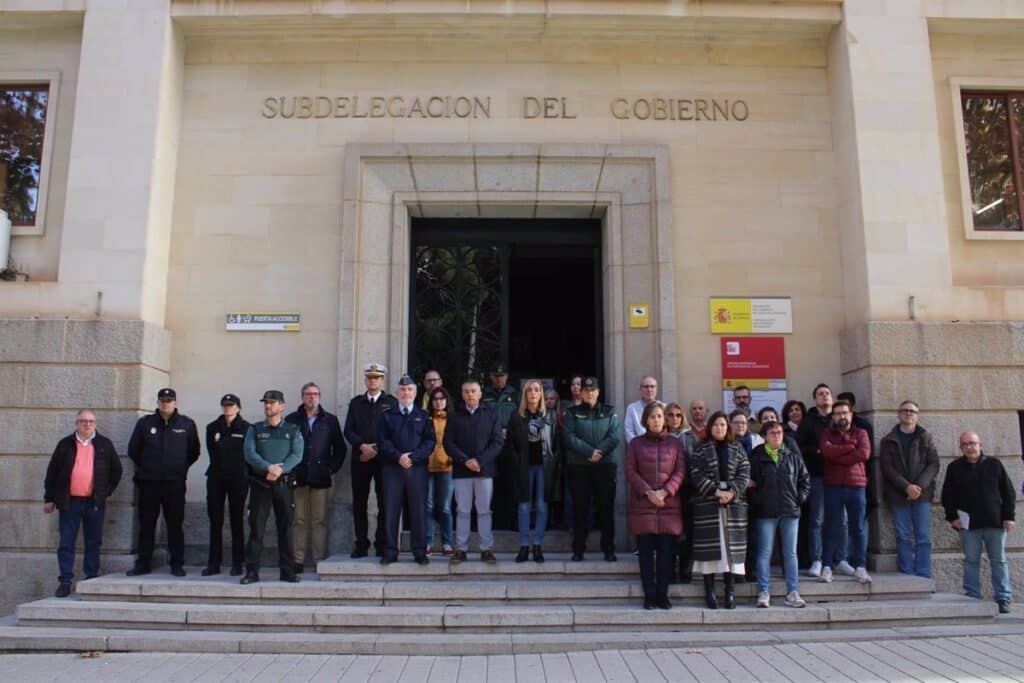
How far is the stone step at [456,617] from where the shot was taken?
6.93 metres

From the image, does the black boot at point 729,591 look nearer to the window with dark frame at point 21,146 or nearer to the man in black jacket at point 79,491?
the man in black jacket at point 79,491

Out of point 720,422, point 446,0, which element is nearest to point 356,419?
point 720,422

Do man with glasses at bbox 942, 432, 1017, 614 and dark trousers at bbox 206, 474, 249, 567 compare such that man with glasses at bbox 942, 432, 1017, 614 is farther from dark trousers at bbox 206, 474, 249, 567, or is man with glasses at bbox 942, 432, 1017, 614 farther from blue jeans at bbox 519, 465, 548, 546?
dark trousers at bbox 206, 474, 249, 567

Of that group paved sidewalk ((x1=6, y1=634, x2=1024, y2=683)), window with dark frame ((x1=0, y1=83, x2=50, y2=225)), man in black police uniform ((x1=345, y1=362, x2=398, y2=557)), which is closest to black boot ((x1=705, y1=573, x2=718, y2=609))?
paved sidewalk ((x1=6, y1=634, x2=1024, y2=683))

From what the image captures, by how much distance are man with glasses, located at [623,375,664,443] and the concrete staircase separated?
1402mm

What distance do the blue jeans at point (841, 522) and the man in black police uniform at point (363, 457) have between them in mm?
4603

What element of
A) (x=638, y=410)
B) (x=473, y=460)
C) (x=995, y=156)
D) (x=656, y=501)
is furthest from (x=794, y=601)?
(x=995, y=156)

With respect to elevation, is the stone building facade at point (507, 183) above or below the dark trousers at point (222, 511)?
above

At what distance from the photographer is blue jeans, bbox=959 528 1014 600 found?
7.81 metres

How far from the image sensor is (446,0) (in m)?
9.36

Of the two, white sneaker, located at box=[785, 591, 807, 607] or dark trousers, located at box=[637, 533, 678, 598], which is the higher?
dark trousers, located at box=[637, 533, 678, 598]

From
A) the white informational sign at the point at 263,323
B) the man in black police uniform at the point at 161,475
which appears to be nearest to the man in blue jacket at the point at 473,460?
the white informational sign at the point at 263,323

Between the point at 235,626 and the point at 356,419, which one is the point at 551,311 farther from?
the point at 235,626

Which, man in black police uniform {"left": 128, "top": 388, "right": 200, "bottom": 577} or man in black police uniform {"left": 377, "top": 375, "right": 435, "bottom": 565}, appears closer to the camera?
man in black police uniform {"left": 377, "top": 375, "right": 435, "bottom": 565}
